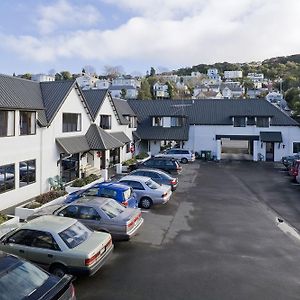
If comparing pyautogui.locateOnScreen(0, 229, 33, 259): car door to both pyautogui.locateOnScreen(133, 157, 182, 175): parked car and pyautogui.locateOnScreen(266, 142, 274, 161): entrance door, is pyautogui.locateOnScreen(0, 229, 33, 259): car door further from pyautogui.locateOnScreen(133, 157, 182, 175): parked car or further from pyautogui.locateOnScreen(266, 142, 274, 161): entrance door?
pyautogui.locateOnScreen(266, 142, 274, 161): entrance door

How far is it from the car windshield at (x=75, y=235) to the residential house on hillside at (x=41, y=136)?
28.8 feet

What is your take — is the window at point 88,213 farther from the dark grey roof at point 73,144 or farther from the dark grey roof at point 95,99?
the dark grey roof at point 95,99

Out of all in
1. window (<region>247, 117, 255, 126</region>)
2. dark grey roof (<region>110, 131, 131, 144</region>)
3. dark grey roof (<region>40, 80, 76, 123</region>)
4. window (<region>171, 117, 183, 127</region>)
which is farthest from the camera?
window (<region>171, 117, 183, 127</region>)

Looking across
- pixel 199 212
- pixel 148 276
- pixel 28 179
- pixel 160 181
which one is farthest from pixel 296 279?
pixel 28 179

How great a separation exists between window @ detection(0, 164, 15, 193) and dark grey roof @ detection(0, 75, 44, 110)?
3.16 metres

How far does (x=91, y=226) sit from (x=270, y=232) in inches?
297

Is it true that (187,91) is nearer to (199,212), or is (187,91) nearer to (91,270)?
(199,212)

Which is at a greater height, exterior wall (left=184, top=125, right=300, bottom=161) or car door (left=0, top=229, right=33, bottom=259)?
exterior wall (left=184, top=125, right=300, bottom=161)

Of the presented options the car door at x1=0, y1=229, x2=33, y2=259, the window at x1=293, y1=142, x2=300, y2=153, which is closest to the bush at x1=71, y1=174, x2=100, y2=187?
the car door at x1=0, y1=229, x2=33, y2=259

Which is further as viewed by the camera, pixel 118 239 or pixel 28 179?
pixel 28 179

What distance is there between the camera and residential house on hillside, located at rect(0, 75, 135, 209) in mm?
18391

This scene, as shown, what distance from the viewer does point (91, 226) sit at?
12.8 meters

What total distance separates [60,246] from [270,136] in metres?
35.2

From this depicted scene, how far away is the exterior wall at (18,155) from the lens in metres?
18.0
